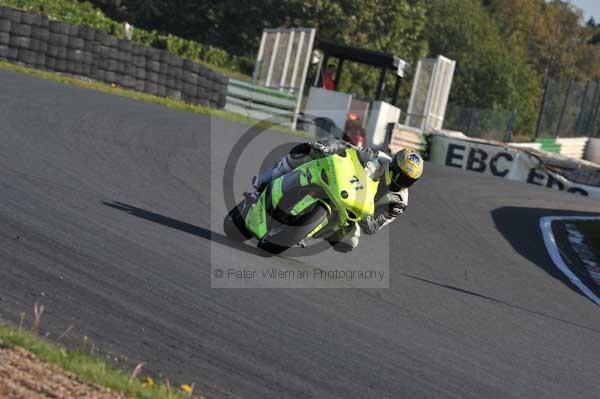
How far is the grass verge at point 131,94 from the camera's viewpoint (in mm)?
19422

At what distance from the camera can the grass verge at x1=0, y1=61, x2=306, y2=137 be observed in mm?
19422

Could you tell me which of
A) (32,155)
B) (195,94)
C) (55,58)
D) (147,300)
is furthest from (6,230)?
(195,94)

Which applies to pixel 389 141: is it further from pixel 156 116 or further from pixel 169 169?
pixel 169 169

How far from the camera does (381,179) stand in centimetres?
801

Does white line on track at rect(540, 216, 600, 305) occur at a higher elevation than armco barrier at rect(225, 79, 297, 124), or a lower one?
lower

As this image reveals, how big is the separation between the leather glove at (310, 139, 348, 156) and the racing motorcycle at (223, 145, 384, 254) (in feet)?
0.15

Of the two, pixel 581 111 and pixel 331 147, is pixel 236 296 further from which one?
pixel 581 111

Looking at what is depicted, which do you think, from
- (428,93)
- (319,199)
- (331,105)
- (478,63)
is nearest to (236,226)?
(319,199)

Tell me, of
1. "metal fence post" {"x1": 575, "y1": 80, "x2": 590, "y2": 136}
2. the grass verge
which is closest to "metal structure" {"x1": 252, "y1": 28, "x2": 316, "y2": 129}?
the grass verge

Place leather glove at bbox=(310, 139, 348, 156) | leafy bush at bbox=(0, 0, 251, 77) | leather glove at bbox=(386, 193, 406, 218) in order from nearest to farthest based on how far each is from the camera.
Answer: leather glove at bbox=(310, 139, 348, 156), leather glove at bbox=(386, 193, 406, 218), leafy bush at bbox=(0, 0, 251, 77)

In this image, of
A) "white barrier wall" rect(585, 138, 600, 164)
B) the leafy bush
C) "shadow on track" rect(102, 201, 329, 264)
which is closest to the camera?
"shadow on track" rect(102, 201, 329, 264)

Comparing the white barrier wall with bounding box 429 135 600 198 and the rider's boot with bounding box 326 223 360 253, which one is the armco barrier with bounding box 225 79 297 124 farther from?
the rider's boot with bounding box 326 223 360 253

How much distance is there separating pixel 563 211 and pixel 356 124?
9.78 metres

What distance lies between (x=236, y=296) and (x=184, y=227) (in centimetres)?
221
